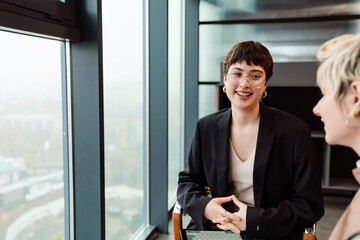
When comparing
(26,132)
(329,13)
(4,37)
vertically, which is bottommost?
(26,132)

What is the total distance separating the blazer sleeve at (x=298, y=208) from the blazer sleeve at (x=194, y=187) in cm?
23

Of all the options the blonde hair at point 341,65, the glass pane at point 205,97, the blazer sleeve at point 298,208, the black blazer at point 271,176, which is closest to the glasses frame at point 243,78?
the black blazer at point 271,176

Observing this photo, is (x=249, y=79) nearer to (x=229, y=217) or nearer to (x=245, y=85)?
(x=245, y=85)

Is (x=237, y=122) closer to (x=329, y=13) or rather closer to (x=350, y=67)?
(x=350, y=67)

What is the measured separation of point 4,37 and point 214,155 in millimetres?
1027

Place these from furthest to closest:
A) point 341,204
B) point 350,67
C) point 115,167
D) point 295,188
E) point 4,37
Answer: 1. point 341,204
2. point 115,167
3. point 295,188
4. point 4,37
5. point 350,67

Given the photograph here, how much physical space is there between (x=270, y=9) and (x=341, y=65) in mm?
3565

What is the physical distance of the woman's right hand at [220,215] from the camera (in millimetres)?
1396

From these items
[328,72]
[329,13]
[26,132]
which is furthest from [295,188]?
[329,13]

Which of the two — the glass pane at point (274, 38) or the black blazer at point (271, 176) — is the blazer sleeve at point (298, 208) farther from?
the glass pane at point (274, 38)

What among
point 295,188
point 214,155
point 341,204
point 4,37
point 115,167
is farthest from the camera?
point 341,204

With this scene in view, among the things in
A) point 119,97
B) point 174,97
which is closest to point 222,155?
point 119,97

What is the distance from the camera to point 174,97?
387cm

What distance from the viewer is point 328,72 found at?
2.75ft
